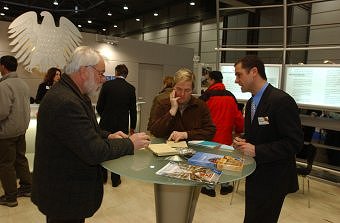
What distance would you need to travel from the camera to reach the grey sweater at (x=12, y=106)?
3074 millimetres

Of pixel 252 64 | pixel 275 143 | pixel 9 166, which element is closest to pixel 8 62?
pixel 9 166

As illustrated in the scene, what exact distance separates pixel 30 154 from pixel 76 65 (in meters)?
3.25

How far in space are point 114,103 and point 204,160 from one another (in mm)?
2455

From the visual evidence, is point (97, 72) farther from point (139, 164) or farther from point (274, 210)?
point (274, 210)

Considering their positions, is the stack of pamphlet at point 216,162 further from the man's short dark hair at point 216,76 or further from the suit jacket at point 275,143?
the man's short dark hair at point 216,76

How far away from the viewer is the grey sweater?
3074mm

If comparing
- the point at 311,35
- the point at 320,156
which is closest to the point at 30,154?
the point at 320,156

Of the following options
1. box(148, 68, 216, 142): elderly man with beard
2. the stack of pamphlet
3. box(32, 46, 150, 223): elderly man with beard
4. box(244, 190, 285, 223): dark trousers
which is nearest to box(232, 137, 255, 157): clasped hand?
the stack of pamphlet

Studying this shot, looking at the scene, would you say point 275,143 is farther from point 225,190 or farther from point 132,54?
point 132,54

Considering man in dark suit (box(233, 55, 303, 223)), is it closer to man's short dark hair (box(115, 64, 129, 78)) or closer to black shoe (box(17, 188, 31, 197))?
man's short dark hair (box(115, 64, 129, 78))

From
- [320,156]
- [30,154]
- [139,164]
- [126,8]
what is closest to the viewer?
[139,164]

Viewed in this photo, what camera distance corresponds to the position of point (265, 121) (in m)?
1.84

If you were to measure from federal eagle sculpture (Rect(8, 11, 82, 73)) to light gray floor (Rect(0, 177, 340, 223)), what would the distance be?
3.29 meters

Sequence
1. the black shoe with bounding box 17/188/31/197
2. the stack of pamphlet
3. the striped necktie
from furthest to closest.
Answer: the black shoe with bounding box 17/188/31/197 < the striped necktie < the stack of pamphlet
